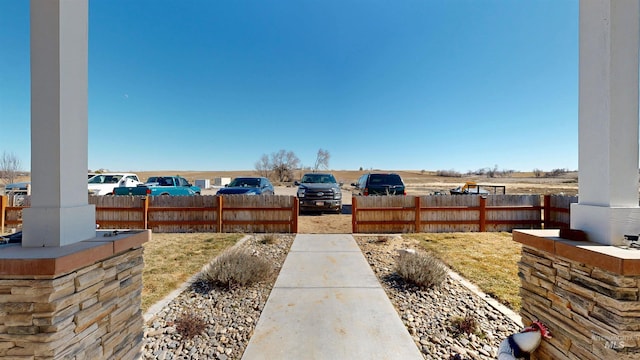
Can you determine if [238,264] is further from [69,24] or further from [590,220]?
[590,220]

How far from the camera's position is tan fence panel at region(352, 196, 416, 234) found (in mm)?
8656

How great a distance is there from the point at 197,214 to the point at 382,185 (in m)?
7.03

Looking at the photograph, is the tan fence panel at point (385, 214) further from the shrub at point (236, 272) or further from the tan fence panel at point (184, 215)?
the tan fence panel at point (184, 215)

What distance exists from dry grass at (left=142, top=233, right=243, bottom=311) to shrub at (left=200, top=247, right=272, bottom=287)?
0.62 metres

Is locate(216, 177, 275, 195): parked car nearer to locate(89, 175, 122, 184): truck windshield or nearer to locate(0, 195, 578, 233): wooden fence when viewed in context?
locate(0, 195, 578, 233): wooden fence

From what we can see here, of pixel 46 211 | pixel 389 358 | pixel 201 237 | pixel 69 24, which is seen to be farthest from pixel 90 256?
pixel 201 237

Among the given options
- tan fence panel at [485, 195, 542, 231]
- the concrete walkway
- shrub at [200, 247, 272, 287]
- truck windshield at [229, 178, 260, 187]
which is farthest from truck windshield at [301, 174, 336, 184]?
shrub at [200, 247, 272, 287]

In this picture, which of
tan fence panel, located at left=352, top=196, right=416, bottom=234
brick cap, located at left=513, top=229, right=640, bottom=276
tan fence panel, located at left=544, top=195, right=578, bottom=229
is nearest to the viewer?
brick cap, located at left=513, top=229, right=640, bottom=276

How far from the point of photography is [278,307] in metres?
3.74

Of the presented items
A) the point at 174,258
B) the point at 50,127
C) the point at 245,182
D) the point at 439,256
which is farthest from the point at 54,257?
the point at 245,182

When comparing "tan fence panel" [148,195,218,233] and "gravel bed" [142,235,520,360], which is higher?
"tan fence panel" [148,195,218,233]

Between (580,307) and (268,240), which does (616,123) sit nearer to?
(580,307)

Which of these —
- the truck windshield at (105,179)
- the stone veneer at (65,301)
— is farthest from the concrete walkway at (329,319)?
the truck windshield at (105,179)

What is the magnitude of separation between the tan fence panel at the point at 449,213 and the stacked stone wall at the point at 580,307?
628 cm
